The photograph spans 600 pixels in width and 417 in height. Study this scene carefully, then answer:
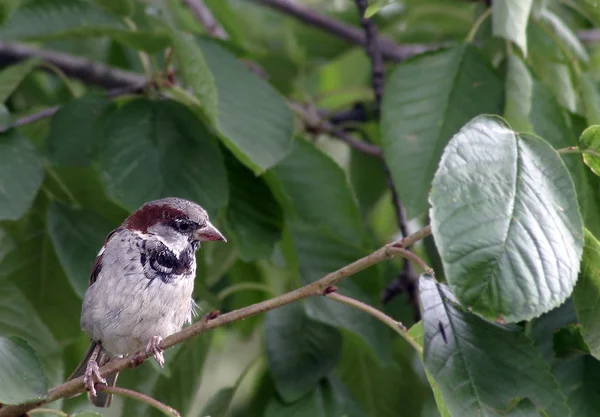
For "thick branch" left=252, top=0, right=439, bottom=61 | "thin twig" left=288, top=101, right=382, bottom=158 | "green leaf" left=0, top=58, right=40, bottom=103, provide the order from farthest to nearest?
"thick branch" left=252, top=0, right=439, bottom=61 → "thin twig" left=288, top=101, right=382, bottom=158 → "green leaf" left=0, top=58, right=40, bottom=103

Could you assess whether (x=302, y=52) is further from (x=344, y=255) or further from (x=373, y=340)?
(x=373, y=340)

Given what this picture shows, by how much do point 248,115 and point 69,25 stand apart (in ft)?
2.34

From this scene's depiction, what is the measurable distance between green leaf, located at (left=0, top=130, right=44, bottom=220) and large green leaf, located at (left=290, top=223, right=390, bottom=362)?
93 centimetres

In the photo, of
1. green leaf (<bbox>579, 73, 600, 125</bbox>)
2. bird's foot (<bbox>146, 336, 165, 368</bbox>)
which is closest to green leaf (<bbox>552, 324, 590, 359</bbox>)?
green leaf (<bbox>579, 73, 600, 125</bbox>)

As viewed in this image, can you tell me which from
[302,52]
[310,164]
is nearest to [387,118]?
[310,164]

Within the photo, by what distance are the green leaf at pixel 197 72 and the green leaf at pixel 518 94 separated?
934 mm

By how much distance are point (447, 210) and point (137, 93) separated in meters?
1.66

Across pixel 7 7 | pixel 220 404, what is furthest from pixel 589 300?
pixel 7 7

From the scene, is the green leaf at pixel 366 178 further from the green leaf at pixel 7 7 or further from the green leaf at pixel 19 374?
the green leaf at pixel 19 374

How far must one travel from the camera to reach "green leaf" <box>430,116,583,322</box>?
6.50 ft

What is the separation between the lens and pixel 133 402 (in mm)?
3084

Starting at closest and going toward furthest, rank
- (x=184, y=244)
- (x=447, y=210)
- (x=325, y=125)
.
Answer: (x=447, y=210), (x=184, y=244), (x=325, y=125)

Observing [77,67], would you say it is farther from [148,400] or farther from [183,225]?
[148,400]

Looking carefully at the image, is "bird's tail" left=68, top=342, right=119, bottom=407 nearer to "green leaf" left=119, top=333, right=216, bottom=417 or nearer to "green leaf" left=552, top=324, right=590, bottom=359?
"green leaf" left=119, top=333, right=216, bottom=417
